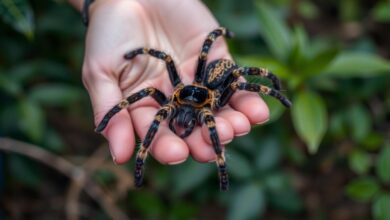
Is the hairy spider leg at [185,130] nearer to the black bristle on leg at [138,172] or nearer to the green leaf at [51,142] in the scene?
the black bristle on leg at [138,172]

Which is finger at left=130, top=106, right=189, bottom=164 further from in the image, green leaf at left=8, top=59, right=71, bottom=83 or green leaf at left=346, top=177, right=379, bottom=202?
green leaf at left=346, top=177, right=379, bottom=202

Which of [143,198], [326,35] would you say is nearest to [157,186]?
[143,198]

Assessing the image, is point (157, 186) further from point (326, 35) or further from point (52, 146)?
point (326, 35)

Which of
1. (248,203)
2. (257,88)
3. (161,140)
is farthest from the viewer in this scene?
(248,203)

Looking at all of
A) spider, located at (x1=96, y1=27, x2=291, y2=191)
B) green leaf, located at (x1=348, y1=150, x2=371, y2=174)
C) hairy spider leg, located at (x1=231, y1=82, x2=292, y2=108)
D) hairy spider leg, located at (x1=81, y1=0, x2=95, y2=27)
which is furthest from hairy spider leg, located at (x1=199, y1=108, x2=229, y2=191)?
green leaf, located at (x1=348, y1=150, x2=371, y2=174)

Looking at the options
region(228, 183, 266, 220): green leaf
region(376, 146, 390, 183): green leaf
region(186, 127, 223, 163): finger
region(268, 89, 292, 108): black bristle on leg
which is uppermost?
region(268, 89, 292, 108): black bristle on leg

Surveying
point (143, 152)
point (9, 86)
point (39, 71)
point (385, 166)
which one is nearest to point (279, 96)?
point (143, 152)

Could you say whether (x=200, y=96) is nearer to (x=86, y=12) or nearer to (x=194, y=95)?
(x=194, y=95)
